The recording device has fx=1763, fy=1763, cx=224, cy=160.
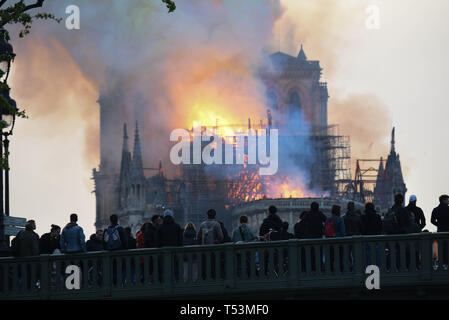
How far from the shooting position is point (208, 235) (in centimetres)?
4084

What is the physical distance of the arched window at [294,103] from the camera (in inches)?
6801

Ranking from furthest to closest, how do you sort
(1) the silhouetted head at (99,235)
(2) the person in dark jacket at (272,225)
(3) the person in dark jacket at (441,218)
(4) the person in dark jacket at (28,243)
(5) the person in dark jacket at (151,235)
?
(1) the silhouetted head at (99,235) < (2) the person in dark jacket at (272,225) < (5) the person in dark jacket at (151,235) < (4) the person in dark jacket at (28,243) < (3) the person in dark jacket at (441,218)

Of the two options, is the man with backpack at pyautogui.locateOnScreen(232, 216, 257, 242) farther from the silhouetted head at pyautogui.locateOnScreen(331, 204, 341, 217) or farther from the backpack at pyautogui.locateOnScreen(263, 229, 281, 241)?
the silhouetted head at pyautogui.locateOnScreen(331, 204, 341, 217)

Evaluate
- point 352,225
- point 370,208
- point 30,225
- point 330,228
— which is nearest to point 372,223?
point 370,208

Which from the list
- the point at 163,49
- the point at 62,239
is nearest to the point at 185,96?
the point at 163,49

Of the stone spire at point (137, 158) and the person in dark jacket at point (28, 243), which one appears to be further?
the stone spire at point (137, 158)

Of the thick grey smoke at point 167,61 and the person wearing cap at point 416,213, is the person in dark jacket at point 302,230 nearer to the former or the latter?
the person wearing cap at point 416,213

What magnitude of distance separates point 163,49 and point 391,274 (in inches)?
4708

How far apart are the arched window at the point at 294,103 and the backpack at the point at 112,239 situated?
132502mm

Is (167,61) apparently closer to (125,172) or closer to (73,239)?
(125,172)

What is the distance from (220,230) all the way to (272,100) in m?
129

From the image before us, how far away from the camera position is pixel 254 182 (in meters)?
150

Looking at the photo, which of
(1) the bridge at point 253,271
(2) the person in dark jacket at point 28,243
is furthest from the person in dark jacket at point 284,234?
(2) the person in dark jacket at point 28,243

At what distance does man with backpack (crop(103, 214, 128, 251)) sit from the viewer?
40000 mm
